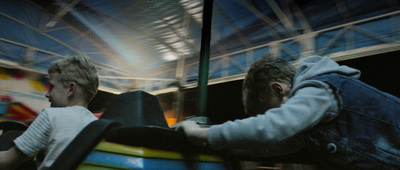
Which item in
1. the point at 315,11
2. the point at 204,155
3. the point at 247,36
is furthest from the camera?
the point at 247,36

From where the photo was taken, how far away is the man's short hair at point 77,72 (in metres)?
0.87

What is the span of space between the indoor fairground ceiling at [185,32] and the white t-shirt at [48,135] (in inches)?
116

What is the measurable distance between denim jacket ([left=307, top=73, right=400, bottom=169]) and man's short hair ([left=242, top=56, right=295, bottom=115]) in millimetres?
139

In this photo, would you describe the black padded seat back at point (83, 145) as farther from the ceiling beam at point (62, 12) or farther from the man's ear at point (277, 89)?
the ceiling beam at point (62, 12)

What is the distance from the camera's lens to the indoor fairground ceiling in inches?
136

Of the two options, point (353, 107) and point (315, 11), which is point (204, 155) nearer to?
point (353, 107)

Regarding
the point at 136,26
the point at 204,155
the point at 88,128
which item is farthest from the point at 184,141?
the point at 136,26

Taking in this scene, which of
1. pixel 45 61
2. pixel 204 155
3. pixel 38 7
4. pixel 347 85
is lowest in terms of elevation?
pixel 204 155

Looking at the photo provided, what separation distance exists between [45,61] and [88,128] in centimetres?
426

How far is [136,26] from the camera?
161 inches

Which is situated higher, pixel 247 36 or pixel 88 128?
pixel 247 36

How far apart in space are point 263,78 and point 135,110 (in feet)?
1.17

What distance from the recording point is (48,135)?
68 cm

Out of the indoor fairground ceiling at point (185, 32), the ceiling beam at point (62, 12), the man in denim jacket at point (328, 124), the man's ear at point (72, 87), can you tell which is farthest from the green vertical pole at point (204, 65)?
the ceiling beam at point (62, 12)
